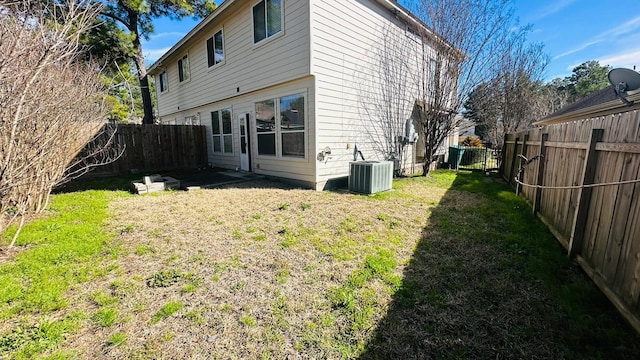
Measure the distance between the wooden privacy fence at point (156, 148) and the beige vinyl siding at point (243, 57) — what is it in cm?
162

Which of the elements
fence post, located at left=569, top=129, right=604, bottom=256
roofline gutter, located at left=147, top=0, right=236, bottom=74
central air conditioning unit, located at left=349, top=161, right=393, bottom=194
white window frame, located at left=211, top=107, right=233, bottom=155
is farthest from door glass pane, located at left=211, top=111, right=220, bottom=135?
fence post, located at left=569, top=129, right=604, bottom=256

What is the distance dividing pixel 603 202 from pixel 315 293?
294 centimetres

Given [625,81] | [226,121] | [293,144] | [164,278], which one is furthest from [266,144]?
[625,81]

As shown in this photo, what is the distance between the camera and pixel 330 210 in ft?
17.1

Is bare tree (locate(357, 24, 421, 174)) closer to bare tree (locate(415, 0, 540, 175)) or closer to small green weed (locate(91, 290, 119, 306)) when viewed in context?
bare tree (locate(415, 0, 540, 175))

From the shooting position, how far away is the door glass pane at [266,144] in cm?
812

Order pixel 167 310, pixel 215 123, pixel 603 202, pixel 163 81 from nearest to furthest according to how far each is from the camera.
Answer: pixel 167 310 < pixel 603 202 < pixel 215 123 < pixel 163 81

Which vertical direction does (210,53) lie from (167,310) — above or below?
above

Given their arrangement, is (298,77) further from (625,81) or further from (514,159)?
(625,81)

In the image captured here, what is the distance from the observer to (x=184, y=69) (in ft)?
41.1

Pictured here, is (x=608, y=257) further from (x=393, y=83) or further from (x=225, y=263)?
(x=393, y=83)

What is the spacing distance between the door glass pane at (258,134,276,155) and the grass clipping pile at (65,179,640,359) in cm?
387

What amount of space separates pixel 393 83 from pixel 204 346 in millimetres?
9156

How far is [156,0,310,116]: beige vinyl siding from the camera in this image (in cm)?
659
